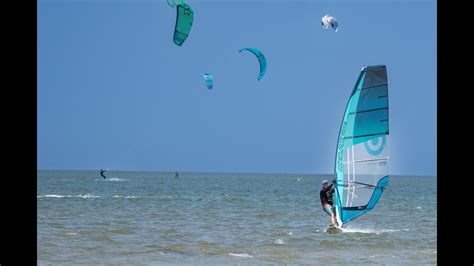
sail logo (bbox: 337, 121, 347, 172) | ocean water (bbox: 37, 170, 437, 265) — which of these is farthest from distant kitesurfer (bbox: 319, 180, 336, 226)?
ocean water (bbox: 37, 170, 437, 265)

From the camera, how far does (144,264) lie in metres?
8.94

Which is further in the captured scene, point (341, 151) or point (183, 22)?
point (341, 151)

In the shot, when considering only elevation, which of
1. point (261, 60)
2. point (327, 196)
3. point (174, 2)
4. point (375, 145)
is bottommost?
point (327, 196)

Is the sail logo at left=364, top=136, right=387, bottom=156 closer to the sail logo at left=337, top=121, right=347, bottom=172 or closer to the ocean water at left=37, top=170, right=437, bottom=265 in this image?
the sail logo at left=337, top=121, right=347, bottom=172

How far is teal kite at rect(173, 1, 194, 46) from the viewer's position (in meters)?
11.0

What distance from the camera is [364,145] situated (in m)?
12.2

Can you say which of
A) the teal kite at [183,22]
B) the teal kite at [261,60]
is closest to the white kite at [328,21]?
the teal kite at [261,60]

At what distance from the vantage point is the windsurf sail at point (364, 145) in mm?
12016

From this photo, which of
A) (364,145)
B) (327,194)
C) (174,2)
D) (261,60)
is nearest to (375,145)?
(364,145)

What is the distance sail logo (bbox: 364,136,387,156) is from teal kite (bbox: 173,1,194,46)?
11.8ft

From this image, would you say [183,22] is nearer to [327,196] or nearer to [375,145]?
[375,145]

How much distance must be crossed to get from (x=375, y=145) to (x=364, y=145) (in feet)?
0.60
